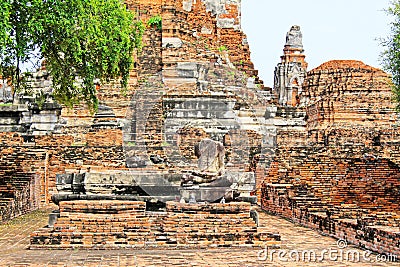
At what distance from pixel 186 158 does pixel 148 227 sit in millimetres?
7503

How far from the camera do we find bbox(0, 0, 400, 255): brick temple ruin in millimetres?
9398

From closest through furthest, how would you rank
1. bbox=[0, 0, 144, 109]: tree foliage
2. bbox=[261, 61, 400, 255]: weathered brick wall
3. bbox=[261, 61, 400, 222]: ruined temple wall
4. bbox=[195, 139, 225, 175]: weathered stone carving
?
bbox=[261, 61, 400, 255]: weathered brick wall, bbox=[195, 139, 225, 175]: weathered stone carving, bbox=[0, 0, 144, 109]: tree foliage, bbox=[261, 61, 400, 222]: ruined temple wall

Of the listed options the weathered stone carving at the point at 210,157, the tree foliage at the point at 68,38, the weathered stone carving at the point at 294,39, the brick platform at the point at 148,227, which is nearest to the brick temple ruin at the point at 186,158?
the brick platform at the point at 148,227

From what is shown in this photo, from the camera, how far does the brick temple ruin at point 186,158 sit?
30.8 ft

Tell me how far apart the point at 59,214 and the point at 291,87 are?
37538 mm

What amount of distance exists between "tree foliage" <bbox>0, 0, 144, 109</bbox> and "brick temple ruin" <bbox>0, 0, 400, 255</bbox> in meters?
1.96

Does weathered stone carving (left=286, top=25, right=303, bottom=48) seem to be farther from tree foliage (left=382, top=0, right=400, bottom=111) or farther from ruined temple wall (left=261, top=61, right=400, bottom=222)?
tree foliage (left=382, top=0, right=400, bottom=111)

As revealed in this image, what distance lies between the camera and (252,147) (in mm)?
18359

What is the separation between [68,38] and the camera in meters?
11.9

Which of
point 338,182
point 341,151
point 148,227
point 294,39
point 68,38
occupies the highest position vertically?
point 294,39

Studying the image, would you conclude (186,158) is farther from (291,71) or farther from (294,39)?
(294,39)

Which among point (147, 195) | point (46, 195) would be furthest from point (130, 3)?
point (147, 195)

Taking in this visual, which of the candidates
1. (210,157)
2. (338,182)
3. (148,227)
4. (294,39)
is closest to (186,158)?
(338,182)

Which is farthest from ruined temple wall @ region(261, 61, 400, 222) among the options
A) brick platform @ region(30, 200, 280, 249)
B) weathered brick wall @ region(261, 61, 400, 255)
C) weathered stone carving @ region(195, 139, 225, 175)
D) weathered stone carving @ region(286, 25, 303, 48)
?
weathered stone carving @ region(286, 25, 303, 48)
